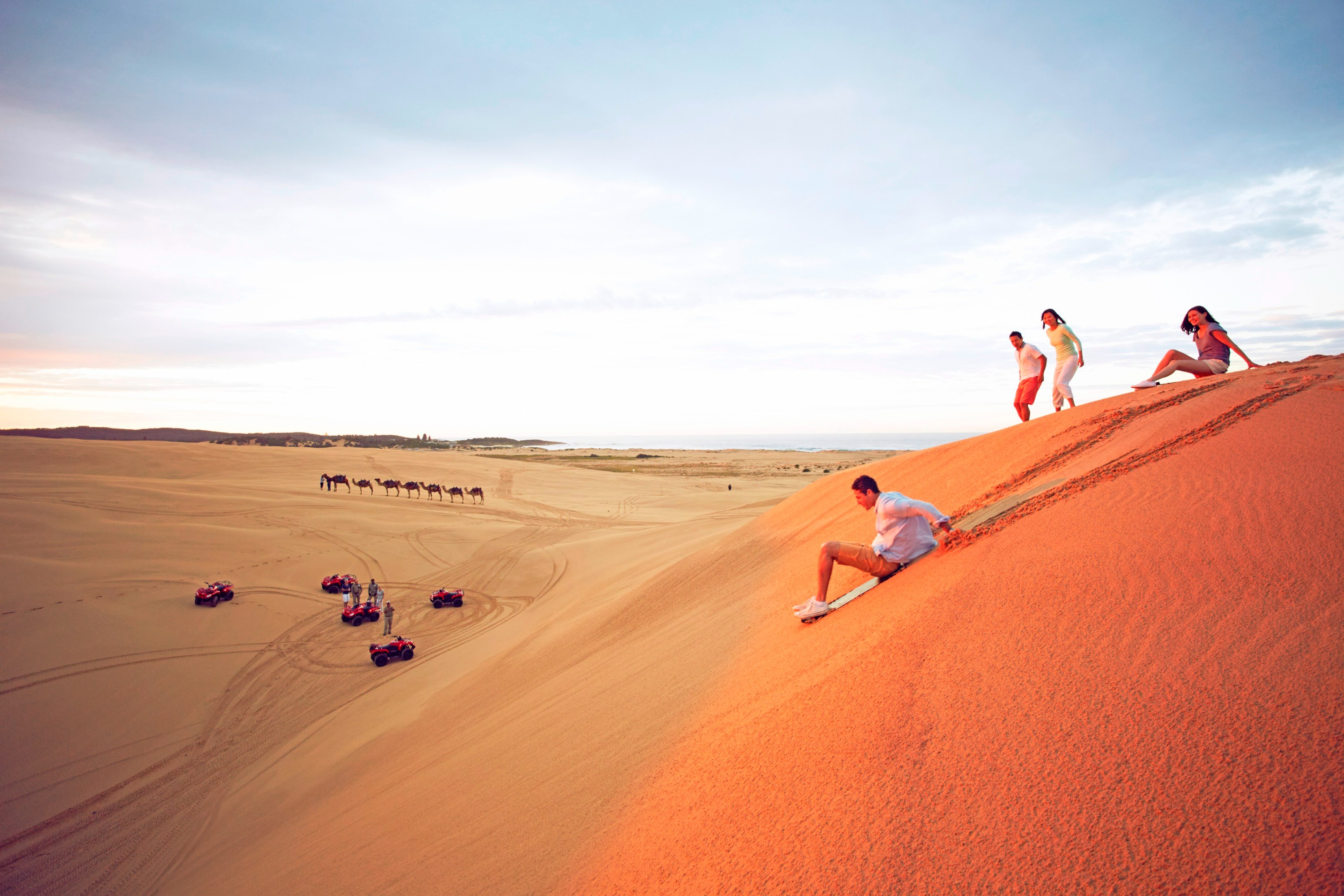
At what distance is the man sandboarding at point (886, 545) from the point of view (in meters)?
4.36

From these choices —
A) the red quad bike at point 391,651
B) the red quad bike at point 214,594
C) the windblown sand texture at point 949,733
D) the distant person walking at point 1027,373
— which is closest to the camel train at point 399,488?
the red quad bike at point 214,594

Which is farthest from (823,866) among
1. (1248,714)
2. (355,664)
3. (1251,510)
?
(355,664)

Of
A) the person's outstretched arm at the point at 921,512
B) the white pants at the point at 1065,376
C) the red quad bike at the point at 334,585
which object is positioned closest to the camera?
the person's outstretched arm at the point at 921,512

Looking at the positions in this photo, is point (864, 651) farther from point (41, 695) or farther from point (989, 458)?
point (41, 695)

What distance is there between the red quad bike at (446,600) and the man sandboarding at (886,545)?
335 inches

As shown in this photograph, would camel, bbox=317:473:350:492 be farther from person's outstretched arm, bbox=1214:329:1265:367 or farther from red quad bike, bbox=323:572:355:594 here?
person's outstretched arm, bbox=1214:329:1265:367

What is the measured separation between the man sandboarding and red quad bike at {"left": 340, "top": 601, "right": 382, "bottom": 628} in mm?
8525

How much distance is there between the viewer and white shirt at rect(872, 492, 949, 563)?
4.36m

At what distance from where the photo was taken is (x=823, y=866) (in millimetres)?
2193

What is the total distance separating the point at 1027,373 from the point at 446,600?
407 inches

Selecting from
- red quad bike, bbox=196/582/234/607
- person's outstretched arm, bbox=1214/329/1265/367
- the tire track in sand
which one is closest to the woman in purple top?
person's outstretched arm, bbox=1214/329/1265/367

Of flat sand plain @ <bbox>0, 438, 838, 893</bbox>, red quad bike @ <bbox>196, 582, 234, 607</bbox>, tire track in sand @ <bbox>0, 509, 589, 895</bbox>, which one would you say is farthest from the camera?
red quad bike @ <bbox>196, 582, 234, 607</bbox>

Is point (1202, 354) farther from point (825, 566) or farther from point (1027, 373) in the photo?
point (825, 566)

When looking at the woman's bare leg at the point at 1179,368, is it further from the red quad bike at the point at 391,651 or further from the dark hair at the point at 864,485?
the red quad bike at the point at 391,651
